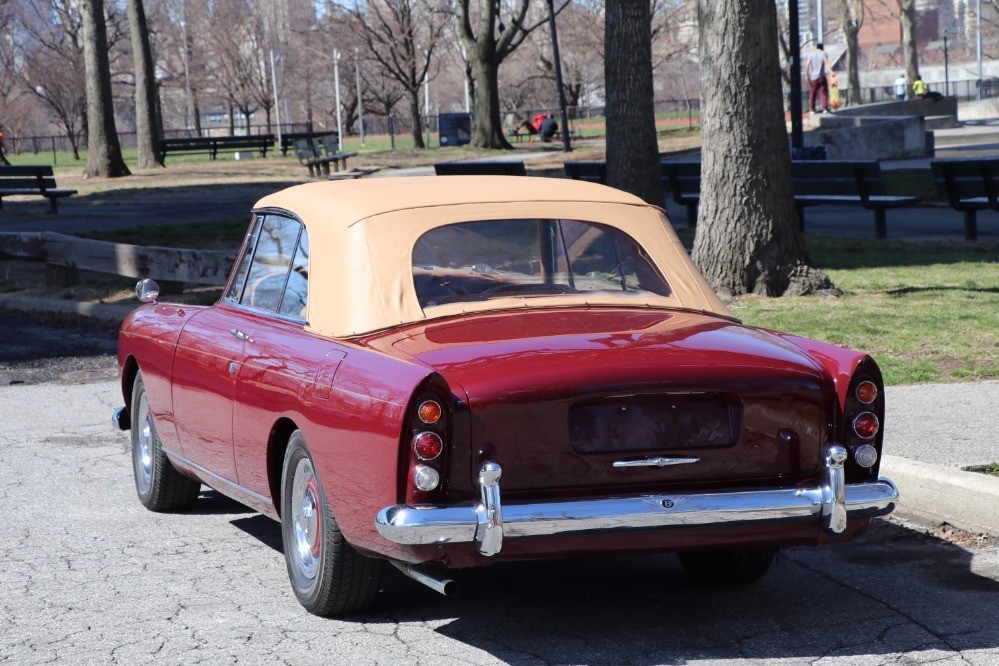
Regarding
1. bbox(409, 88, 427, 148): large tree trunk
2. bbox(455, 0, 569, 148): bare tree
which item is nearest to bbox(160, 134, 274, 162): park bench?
bbox(409, 88, 427, 148): large tree trunk

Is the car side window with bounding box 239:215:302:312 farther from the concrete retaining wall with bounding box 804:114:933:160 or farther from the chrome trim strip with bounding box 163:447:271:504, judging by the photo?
the concrete retaining wall with bounding box 804:114:933:160

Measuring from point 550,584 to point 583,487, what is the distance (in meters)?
1.04

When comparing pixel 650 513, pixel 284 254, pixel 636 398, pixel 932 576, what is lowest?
pixel 932 576

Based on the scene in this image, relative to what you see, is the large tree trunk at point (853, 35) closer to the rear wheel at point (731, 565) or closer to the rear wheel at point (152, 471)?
the rear wheel at point (152, 471)

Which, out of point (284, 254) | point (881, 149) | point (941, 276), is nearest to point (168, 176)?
point (881, 149)

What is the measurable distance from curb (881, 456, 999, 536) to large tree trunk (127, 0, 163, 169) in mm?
34372

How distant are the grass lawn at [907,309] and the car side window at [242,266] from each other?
14.5ft

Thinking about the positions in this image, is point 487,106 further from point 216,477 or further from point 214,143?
point 216,477

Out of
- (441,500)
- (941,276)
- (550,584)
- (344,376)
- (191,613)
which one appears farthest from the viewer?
(941,276)

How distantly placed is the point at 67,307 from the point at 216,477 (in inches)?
351

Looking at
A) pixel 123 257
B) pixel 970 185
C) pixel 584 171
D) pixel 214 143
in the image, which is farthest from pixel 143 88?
pixel 970 185

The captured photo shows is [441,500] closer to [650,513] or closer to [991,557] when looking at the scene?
[650,513]

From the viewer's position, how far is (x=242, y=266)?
6.09m

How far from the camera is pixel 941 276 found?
1304cm
